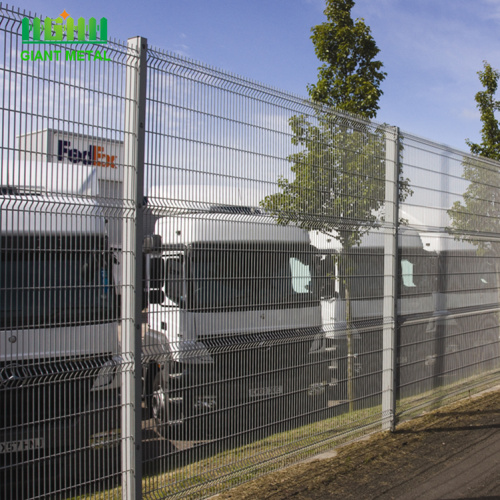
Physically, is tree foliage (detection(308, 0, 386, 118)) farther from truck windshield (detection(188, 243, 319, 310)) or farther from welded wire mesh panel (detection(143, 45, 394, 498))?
truck windshield (detection(188, 243, 319, 310))

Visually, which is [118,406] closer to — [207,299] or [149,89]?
[207,299]

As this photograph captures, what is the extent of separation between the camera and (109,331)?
3908 mm

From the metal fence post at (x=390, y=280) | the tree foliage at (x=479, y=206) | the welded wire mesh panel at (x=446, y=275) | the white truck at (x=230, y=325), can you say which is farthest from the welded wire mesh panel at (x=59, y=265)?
the tree foliage at (x=479, y=206)

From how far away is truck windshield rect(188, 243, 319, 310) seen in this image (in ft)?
14.6

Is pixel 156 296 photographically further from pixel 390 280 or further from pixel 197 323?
pixel 390 280

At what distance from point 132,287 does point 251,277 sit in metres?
1.15

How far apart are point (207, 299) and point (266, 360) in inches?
35.2

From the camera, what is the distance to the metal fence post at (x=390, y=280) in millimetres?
6574

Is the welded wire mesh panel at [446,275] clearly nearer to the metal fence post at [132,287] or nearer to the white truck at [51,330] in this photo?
the metal fence post at [132,287]

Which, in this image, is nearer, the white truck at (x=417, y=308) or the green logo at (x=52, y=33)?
the green logo at (x=52, y=33)

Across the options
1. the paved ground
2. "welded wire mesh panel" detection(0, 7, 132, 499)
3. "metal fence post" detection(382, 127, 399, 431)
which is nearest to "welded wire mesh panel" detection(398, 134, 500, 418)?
"metal fence post" detection(382, 127, 399, 431)

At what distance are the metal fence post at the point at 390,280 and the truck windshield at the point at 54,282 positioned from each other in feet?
11.7

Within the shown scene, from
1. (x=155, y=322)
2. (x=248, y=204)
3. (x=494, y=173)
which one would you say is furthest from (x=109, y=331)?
(x=494, y=173)

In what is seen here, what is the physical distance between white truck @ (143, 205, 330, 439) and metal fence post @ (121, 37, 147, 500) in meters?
0.15
